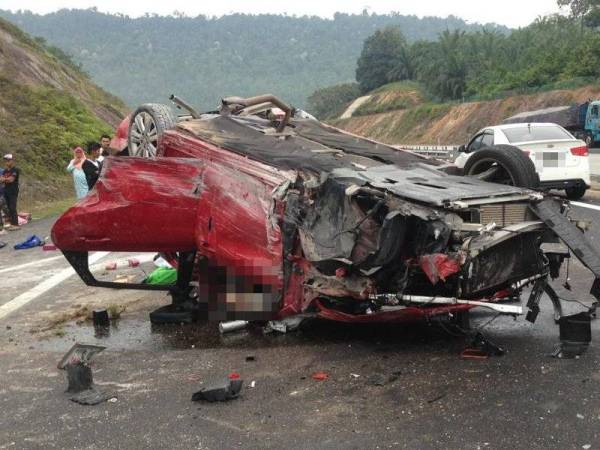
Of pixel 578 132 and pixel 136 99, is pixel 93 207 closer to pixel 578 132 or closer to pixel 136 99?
pixel 578 132

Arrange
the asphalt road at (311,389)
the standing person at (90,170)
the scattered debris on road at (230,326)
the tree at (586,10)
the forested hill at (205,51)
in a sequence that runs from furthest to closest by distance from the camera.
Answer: the forested hill at (205,51), the tree at (586,10), the standing person at (90,170), the scattered debris on road at (230,326), the asphalt road at (311,389)

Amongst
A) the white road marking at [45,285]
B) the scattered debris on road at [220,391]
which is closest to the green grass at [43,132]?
the white road marking at [45,285]

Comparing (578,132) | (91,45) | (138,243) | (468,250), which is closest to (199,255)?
(138,243)

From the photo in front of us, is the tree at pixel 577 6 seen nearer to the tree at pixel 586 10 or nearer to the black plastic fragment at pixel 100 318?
the tree at pixel 586 10

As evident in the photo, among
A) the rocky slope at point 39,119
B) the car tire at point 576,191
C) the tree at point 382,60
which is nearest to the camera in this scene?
the car tire at point 576,191

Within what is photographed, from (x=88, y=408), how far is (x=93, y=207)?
1898 mm

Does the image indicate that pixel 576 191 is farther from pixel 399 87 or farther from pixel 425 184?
pixel 399 87

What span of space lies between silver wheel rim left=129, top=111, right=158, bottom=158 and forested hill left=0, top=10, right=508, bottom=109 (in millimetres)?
119491

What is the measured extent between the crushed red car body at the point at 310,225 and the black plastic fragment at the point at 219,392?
37.1 inches

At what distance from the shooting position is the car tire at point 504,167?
16.5 ft

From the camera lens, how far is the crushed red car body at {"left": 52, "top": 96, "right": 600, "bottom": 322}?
157 inches

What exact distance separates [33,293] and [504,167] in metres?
4.98

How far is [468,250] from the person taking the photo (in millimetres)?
3740

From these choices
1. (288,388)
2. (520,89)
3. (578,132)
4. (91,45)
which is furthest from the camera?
(91,45)
